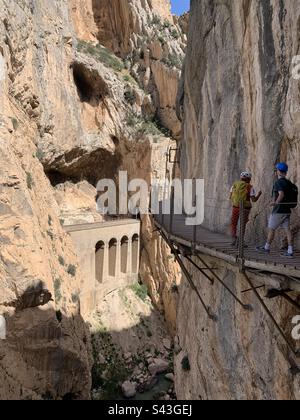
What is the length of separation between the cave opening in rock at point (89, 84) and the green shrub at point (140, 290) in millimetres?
17440

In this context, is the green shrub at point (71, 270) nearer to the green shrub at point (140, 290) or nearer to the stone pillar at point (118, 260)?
the stone pillar at point (118, 260)

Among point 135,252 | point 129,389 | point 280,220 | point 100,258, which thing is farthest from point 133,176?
point 280,220

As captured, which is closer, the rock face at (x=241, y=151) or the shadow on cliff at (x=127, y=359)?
the rock face at (x=241, y=151)

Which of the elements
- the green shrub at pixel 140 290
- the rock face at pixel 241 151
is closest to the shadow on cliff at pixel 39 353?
the rock face at pixel 241 151

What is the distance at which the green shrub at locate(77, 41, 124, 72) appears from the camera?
33.2 meters

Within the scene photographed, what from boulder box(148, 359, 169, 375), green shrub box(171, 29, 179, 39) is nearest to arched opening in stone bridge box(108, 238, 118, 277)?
boulder box(148, 359, 169, 375)

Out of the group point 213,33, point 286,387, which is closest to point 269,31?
point 213,33

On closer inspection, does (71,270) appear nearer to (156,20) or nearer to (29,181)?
(29,181)

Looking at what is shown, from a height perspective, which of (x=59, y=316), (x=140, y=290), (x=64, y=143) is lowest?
(x=140, y=290)

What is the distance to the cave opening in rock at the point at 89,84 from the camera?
3072 cm

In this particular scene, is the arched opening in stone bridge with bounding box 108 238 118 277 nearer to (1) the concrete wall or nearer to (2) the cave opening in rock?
(1) the concrete wall

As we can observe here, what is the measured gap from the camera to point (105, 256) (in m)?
27.7

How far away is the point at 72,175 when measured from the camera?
3150cm

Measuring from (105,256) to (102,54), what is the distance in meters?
20.9
